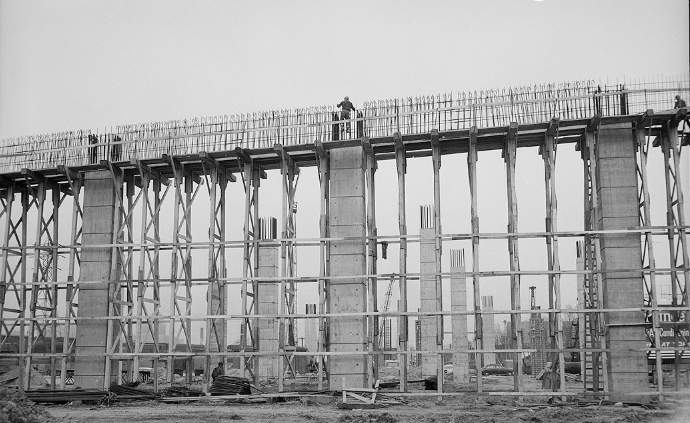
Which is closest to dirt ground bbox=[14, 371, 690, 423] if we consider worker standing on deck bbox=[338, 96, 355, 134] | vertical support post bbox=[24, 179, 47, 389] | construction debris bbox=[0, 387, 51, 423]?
construction debris bbox=[0, 387, 51, 423]

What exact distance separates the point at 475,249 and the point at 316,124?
610 centimetres

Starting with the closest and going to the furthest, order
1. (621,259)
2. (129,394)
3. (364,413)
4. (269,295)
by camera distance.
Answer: (364,413)
(621,259)
(129,394)
(269,295)

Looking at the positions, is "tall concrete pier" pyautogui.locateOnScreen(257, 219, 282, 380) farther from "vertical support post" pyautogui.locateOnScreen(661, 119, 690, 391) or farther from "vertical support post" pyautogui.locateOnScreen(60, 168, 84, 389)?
"vertical support post" pyautogui.locateOnScreen(661, 119, 690, 391)

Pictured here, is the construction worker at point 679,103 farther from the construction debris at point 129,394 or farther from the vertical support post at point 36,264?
the vertical support post at point 36,264

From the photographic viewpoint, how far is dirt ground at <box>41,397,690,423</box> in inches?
669

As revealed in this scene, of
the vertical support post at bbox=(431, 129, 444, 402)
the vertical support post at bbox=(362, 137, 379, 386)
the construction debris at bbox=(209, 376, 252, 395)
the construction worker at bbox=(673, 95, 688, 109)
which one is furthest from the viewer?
the construction debris at bbox=(209, 376, 252, 395)

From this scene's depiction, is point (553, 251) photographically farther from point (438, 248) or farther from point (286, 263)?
point (286, 263)

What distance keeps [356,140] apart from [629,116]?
7.35 m

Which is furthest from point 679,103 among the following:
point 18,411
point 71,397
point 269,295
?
point 269,295

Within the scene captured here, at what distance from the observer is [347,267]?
21.5 meters

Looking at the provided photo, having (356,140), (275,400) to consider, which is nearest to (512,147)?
(356,140)

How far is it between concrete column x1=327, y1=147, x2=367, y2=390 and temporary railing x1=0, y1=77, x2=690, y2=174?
4.04ft

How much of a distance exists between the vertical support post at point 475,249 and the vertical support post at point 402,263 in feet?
6.10

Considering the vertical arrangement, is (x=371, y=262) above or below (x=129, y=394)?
above
